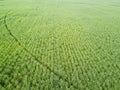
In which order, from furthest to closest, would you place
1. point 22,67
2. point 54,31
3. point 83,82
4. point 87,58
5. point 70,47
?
point 54,31, point 70,47, point 87,58, point 22,67, point 83,82

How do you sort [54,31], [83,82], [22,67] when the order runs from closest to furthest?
1. [83,82]
2. [22,67]
3. [54,31]

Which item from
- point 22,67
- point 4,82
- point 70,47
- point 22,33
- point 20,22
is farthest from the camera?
point 20,22

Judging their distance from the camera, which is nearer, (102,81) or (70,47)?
(102,81)

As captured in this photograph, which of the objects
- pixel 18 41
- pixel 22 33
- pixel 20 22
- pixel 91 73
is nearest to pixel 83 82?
pixel 91 73

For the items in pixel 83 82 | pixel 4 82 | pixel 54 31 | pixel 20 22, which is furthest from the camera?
pixel 20 22

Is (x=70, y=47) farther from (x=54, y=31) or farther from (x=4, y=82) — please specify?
(x=4, y=82)

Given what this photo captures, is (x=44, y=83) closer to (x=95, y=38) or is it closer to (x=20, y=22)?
(x=95, y=38)

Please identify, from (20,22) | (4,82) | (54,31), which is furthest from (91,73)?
(20,22)

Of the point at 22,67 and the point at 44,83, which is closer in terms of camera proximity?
the point at 44,83
